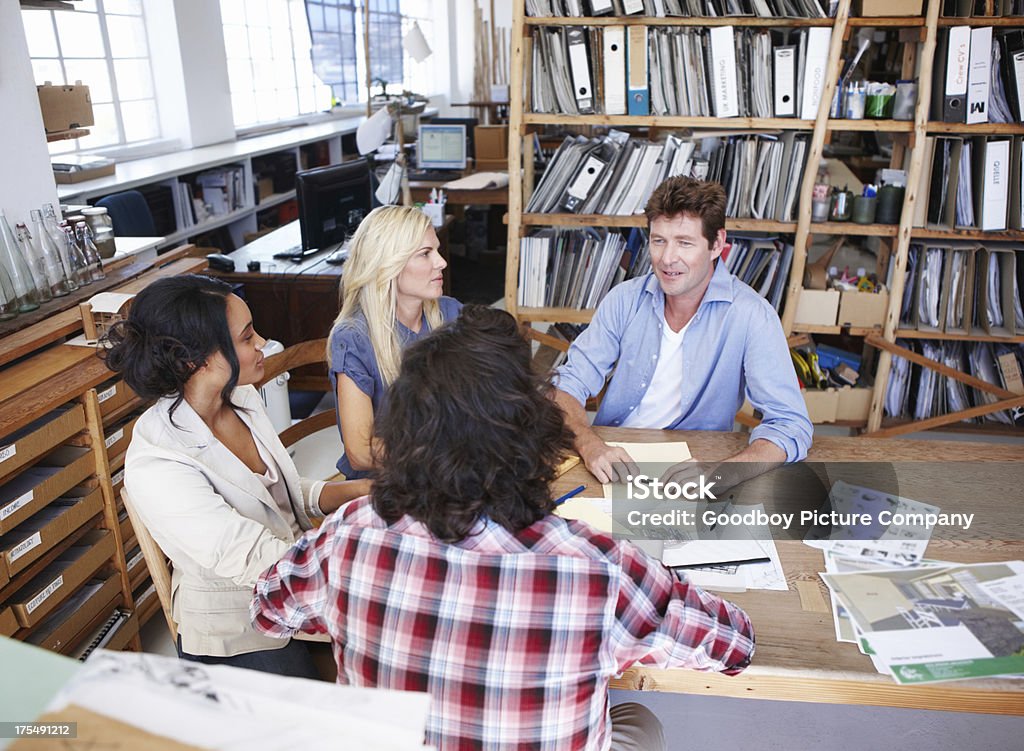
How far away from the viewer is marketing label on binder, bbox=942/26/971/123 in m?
2.87

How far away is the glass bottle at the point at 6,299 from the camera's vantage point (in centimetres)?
222

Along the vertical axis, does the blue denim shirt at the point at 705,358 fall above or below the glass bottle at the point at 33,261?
below

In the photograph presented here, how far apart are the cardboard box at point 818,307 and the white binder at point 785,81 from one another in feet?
2.34

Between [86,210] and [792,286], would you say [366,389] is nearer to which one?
[86,210]

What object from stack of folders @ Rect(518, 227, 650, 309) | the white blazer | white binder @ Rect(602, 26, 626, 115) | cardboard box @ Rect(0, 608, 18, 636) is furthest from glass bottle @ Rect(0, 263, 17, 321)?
white binder @ Rect(602, 26, 626, 115)

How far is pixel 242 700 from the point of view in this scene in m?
0.52

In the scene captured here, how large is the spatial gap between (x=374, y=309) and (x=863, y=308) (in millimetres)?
2119

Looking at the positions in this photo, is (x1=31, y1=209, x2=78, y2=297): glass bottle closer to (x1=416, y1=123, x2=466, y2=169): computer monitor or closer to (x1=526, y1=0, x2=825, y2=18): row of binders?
(x1=526, y1=0, x2=825, y2=18): row of binders

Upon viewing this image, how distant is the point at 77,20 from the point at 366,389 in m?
4.26

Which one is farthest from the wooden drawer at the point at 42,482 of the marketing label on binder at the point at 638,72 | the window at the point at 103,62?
the window at the point at 103,62

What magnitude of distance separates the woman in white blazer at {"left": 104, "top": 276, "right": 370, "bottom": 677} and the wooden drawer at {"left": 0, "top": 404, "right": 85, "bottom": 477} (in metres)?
0.42

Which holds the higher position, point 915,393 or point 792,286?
point 792,286

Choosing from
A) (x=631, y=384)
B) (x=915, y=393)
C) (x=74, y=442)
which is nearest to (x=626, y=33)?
(x=631, y=384)

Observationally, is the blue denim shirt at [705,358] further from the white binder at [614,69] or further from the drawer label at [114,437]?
the drawer label at [114,437]
